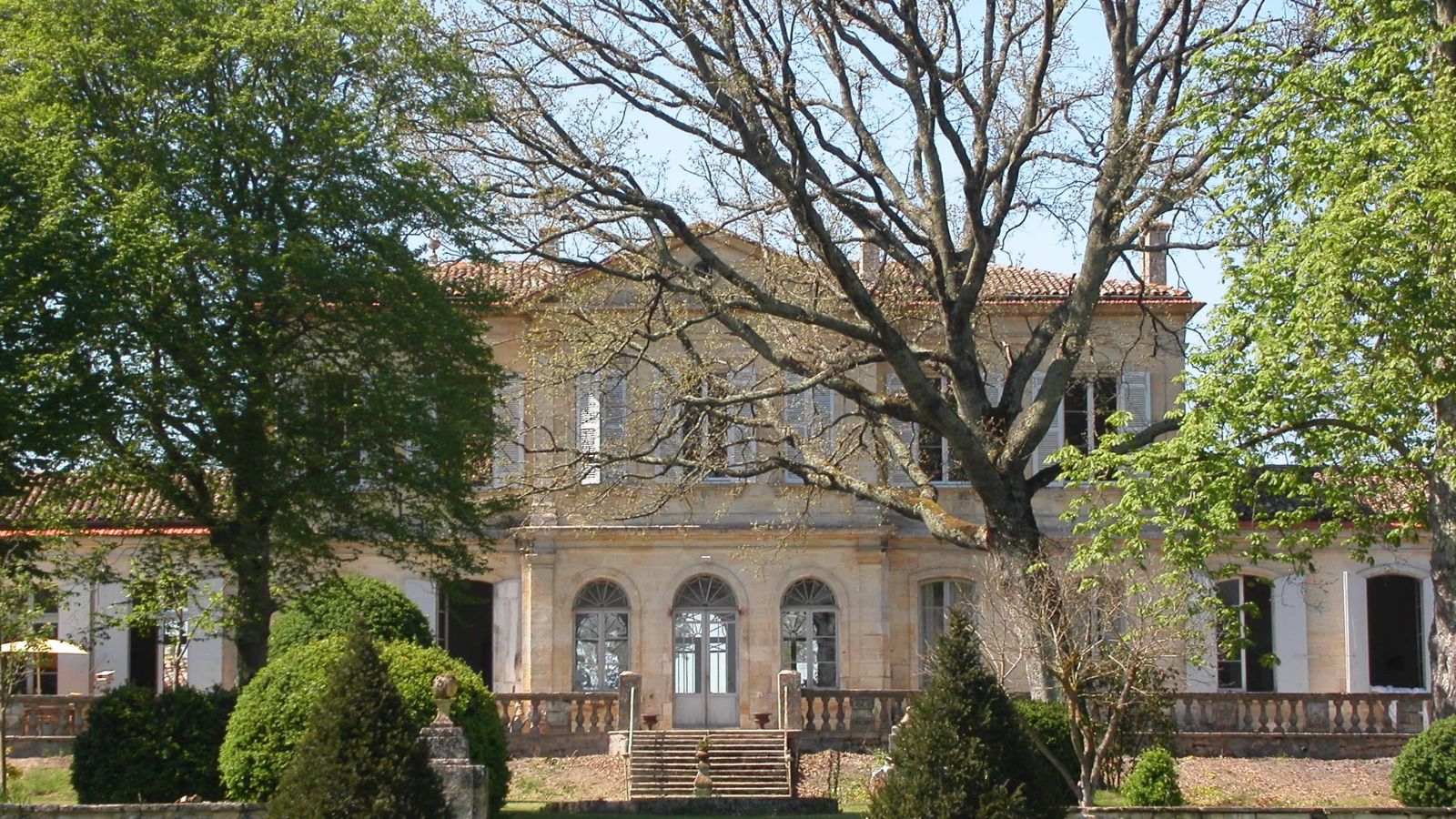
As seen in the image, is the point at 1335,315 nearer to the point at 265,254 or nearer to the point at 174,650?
the point at 265,254

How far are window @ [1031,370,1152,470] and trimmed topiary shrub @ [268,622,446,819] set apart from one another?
17.0 meters

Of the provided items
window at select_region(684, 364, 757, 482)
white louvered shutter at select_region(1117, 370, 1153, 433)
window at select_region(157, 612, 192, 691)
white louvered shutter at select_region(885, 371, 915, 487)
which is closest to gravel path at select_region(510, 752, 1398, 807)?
window at select_region(684, 364, 757, 482)

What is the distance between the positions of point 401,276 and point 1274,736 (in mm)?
14382

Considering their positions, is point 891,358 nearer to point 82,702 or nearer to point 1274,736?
point 1274,736

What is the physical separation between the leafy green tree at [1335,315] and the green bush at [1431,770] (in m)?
0.51

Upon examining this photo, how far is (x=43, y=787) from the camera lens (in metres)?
21.1

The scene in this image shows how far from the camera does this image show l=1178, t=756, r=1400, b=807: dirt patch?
21188mm

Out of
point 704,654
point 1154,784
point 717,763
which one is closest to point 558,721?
point 717,763

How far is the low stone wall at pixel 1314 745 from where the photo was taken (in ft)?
82.3

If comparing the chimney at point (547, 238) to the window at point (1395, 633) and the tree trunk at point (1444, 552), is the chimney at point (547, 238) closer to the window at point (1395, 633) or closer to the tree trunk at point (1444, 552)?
the tree trunk at point (1444, 552)

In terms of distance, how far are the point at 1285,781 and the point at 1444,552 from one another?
7.72 m

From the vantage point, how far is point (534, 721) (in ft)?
83.3

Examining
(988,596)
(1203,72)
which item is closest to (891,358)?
(988,596)

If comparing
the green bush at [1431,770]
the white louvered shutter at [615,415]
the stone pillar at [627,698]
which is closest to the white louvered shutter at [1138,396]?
the white louvered shutter at [615,415]
